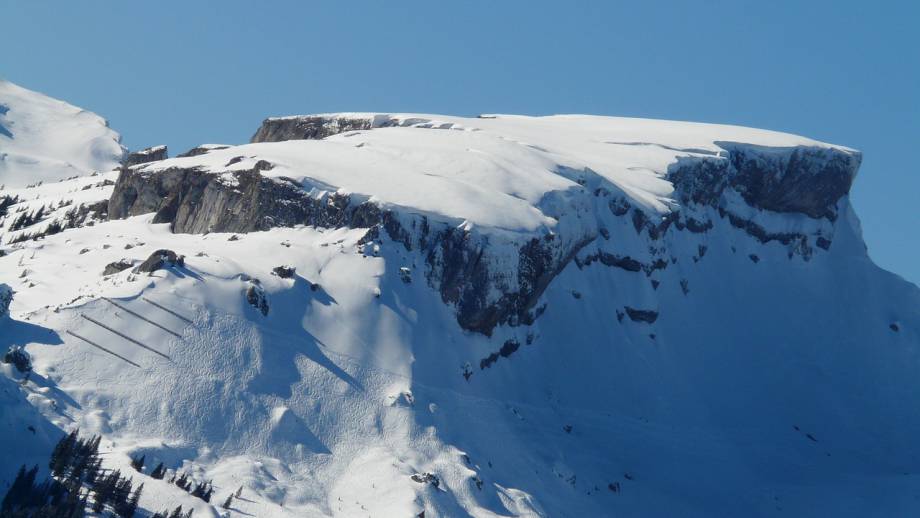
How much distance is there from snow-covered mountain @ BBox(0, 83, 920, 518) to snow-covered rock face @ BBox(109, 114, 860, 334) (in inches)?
10.8

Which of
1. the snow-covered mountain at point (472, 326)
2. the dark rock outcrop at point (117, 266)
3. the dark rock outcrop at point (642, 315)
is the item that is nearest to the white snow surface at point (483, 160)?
the snow-covered mountain at point (472, 326)

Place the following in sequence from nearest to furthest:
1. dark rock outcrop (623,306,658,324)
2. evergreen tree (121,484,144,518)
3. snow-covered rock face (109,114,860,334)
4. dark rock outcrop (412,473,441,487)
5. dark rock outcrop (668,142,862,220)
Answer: evergreen tree (121,484,144,518)
dark rock outcrop (412,473,441,487)
snow-covered rock face (109,114,860,334)
dark rock outcrop (623,306,658,324)
dark rock outcrop (668,142,862,220)

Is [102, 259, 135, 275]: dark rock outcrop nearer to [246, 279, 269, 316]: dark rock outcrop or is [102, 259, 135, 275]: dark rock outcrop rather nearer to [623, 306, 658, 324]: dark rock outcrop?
[246, 279, 269, 316]: dark rock outcrop

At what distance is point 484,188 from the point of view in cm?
9712

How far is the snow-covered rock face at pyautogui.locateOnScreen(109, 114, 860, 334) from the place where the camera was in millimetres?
87062

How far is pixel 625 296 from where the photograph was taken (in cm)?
10444

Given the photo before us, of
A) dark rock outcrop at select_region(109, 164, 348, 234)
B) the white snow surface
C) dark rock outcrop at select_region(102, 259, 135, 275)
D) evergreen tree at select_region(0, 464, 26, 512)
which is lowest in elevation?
evergreen tree at select_region(0, 464, 26, 512)

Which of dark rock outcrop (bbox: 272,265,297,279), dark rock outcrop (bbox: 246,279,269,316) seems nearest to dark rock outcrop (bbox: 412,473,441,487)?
dark rock outcrop (bbox: 246,279,269,316)

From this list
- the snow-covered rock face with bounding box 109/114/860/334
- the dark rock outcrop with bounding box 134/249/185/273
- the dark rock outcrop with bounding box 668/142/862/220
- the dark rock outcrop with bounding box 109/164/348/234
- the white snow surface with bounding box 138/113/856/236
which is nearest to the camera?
the dark rock outcrop with bounding box 134/249/185/273

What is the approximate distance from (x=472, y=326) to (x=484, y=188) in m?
14.9

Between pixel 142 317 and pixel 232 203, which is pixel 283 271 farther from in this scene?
pixel 232 203

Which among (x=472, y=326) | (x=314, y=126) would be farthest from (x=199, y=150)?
(x=472, y=326)

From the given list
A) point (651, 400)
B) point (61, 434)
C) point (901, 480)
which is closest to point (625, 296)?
point (651, 400)

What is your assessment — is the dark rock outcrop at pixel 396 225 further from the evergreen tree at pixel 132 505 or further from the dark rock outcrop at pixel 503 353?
the evergreen tree at pixel 132 505
